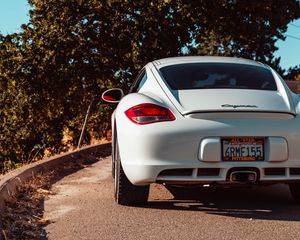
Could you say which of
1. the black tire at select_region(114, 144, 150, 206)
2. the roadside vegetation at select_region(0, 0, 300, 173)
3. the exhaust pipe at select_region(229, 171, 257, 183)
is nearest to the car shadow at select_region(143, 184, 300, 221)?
the black tire at select_region(114, 144, 150, 206)

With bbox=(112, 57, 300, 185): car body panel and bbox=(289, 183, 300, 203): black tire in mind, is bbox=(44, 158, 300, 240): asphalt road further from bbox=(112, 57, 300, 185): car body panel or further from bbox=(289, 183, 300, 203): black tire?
bbox=(112, 57, 300, 185): car body panel

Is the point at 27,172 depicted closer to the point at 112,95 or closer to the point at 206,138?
the point at 112,95

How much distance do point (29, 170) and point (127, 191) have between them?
2268mm

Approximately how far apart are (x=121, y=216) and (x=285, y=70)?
56.9 m

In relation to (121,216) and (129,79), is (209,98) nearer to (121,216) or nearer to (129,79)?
(121,216)

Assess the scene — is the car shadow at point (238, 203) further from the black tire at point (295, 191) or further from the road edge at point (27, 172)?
the road edge at point (27, 172)

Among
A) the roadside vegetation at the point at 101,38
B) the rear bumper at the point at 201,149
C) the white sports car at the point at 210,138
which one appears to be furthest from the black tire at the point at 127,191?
the roadside vegetation at the point at 101,38

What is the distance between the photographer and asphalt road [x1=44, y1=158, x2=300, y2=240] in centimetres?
371

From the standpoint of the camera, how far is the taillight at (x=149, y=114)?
13.4 feet

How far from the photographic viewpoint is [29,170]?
6.37 meters

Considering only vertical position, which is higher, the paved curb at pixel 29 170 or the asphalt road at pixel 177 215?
the paved curb at pixel 29 170

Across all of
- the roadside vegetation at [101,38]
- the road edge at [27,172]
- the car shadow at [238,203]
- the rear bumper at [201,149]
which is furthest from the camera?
the roadside vegetation at [101,38]

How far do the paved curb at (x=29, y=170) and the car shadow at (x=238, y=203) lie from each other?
1.40 metres

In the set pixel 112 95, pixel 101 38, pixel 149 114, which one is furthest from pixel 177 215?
pixel 101 38
